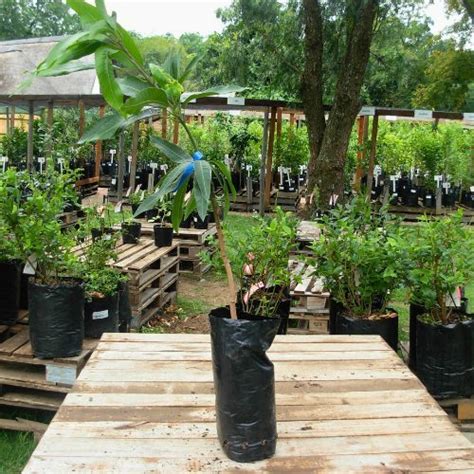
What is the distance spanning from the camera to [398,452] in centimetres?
174

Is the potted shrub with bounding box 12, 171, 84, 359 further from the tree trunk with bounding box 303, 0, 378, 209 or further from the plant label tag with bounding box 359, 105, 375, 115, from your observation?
the plant label tag with bounding box 359, 105, 375, 115

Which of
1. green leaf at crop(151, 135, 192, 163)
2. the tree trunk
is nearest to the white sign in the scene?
the tree trunk

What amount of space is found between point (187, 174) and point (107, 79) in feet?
1.00

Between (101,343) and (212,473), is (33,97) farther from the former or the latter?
(212,473)

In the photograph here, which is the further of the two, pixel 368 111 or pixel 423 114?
pixel 423 114

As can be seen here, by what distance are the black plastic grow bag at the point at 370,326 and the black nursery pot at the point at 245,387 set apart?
5.73 ft

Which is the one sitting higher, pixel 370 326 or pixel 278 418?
pixel 278 418

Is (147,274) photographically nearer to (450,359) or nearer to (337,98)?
(450,359)

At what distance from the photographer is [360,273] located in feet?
11.3

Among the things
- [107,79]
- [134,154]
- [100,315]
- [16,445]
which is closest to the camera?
[107,79]

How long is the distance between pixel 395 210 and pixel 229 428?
9.67 metres

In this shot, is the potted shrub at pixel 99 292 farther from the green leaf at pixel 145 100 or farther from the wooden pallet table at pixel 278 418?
the green leaf at pixel 145 100

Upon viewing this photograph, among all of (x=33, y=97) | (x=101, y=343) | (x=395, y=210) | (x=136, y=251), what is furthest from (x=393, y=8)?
(x=101, y=343)

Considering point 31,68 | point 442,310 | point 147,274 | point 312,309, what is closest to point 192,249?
point 147,274
